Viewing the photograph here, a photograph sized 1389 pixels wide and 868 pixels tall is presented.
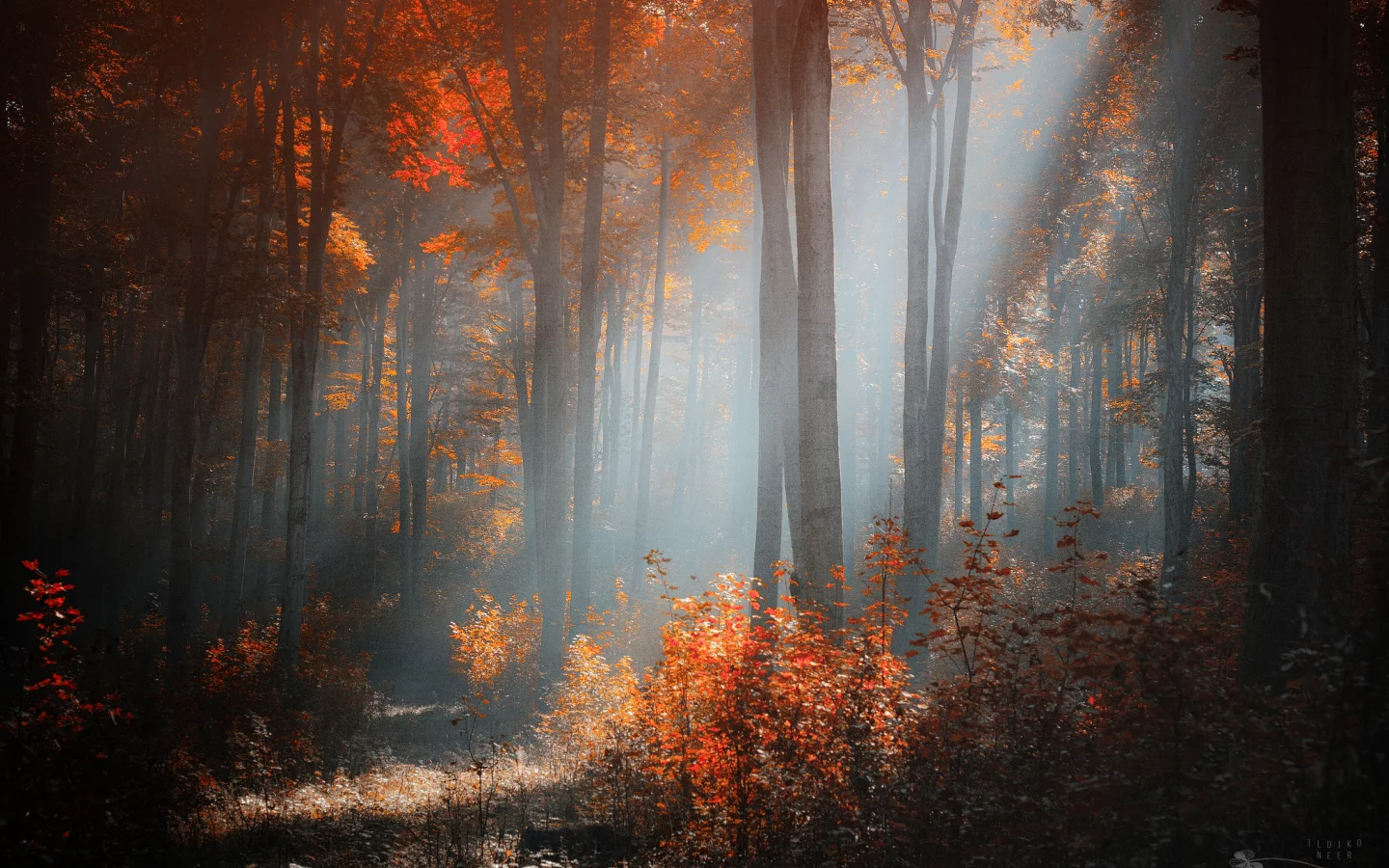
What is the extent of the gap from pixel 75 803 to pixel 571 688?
5.02 meters

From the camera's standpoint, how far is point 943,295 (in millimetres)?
13883

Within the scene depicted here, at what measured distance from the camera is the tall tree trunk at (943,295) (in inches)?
528

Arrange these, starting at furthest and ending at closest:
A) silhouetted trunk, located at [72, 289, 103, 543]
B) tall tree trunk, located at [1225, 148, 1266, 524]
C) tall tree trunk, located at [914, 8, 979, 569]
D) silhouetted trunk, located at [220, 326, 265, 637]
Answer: silhouetted trunk, located at [72, 289, 103, 543]
tall tree trunk, located at [1225, 148, 1266, 524]
silhouetted trunk, located at [220, 326, 265, 637]
tall tree trunk, located at [914, 8, 979, 569]

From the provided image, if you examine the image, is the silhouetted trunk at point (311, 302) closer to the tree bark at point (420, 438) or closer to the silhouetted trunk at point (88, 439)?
the silhouetted trunk at point (88, 439)

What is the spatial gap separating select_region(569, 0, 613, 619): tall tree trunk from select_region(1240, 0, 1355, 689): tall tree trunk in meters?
9.69

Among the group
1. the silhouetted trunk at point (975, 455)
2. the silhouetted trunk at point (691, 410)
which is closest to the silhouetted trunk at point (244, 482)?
the silhouetted trunk at point (691, 410)

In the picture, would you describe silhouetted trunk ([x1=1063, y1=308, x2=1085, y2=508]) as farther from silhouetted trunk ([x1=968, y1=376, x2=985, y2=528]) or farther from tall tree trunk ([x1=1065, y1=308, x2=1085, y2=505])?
silhouetted trunk ([x1=968, y1=376, x2=985, y2=528])

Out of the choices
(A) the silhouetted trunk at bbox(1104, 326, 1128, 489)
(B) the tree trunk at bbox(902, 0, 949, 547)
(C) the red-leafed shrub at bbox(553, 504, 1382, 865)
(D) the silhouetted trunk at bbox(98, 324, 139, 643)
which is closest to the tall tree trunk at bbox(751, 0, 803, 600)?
(C) the red-leafed shrub at bbox(553, 504, 1382, 865)

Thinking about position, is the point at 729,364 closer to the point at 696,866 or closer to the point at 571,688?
the point at 571,688

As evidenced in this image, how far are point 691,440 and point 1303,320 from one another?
2378 centimetres

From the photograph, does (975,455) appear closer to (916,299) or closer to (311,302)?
(916,299)

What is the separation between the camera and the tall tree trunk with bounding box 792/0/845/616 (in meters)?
7.61

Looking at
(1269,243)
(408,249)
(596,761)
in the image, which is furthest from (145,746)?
(408,249)

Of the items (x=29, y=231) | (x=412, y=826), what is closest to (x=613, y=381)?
(x=29, y=231)
